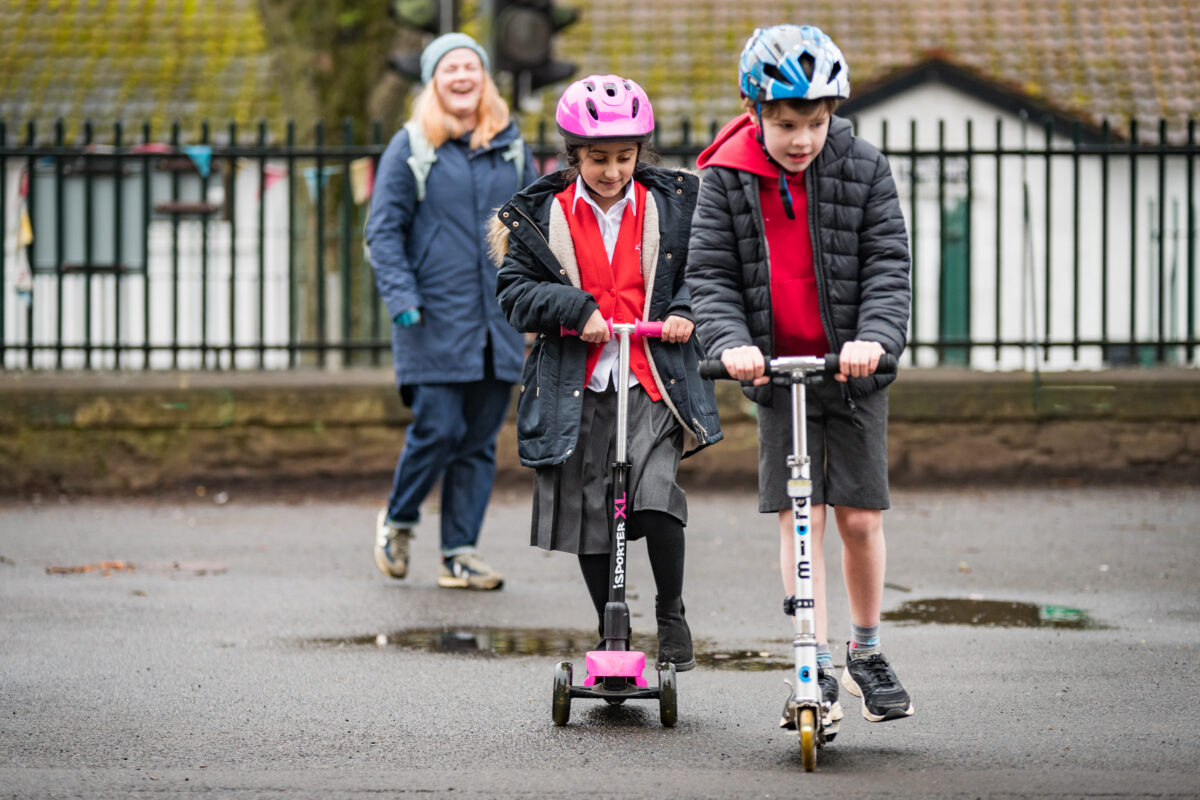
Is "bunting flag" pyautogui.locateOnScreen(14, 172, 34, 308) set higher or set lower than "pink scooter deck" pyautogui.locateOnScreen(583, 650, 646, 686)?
higher

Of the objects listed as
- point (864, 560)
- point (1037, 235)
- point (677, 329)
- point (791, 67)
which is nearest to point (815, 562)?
point (864, 560)

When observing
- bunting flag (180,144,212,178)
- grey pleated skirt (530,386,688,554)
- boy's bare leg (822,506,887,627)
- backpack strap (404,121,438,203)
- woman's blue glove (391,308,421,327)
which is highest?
bunting flag (180,144,212,178)

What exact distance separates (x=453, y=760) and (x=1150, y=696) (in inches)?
79.5

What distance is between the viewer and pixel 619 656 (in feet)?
14.9

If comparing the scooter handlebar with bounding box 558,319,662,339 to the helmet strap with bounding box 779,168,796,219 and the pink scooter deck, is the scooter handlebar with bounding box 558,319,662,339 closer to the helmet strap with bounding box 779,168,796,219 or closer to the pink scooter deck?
the helmet strap with bounding box 779,168,796,219

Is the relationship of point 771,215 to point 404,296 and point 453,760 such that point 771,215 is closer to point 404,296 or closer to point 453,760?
Answer: point 453,760

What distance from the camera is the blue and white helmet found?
414 cm

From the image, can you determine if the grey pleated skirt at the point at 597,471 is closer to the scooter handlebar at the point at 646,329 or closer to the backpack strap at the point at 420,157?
the scooter handlebar at the point at 646,329

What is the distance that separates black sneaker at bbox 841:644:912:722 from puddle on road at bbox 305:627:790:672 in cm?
89

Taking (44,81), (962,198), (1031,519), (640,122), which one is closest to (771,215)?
(640,122)

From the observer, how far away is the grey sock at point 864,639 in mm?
→ 4438

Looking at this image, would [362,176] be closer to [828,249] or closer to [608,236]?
[608,236]

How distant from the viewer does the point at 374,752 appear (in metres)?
4.25

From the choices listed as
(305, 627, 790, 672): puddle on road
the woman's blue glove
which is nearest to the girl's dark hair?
(305, 627, 790, 672): puddle on road
